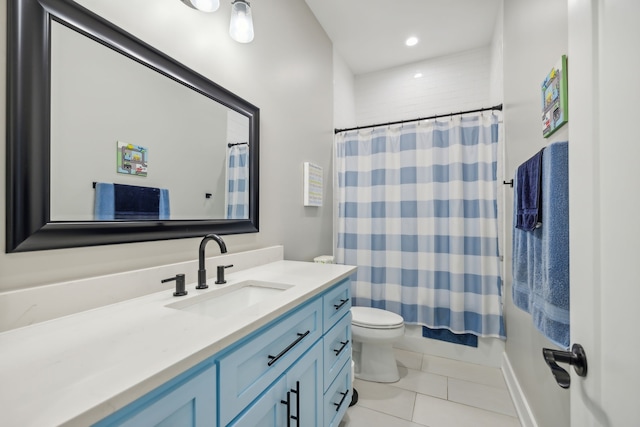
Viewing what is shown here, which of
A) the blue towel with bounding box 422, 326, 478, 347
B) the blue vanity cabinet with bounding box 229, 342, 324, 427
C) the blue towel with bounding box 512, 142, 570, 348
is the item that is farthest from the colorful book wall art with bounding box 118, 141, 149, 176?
the blue towel with bounding box 422, 326, 478, 347

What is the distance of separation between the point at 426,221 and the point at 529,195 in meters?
1.20

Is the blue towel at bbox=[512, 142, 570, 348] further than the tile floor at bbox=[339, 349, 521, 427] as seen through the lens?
No

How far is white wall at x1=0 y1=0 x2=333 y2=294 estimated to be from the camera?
2.85ft

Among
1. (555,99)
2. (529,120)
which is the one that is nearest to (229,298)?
(555,99)

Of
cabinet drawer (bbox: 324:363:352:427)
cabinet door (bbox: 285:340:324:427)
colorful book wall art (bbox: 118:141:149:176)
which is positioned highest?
colorful book wall art (bbox: 118:141:149:176)

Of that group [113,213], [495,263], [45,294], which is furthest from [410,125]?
[45,294]

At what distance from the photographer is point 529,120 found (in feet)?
4.74

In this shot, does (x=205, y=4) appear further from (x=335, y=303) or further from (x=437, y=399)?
(x=437, y=399)

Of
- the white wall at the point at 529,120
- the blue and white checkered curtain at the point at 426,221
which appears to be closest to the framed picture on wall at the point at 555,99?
the white wall at the point at 529,120

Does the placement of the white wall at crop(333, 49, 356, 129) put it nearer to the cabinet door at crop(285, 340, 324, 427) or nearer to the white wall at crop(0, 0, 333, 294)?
the white wall at crop(0, 0, 333, 294)

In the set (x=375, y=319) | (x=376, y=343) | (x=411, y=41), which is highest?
(x=411, y=41)

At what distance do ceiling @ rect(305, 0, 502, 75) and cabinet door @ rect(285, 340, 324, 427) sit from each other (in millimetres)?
2519

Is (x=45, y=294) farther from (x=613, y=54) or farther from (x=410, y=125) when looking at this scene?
(x=410, y=125)

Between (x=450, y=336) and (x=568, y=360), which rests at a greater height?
(x=568, y=360)
